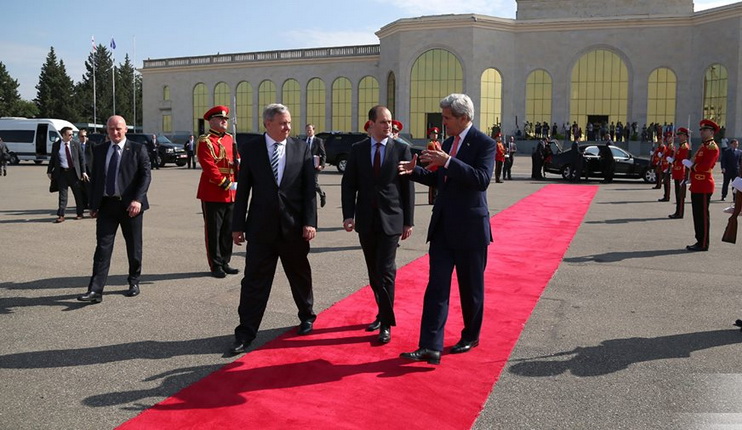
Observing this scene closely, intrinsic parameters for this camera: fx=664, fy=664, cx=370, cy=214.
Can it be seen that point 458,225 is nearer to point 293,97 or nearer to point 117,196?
point 117,196

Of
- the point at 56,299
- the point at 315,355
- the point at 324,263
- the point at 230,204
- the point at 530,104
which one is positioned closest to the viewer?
the point at 315,355

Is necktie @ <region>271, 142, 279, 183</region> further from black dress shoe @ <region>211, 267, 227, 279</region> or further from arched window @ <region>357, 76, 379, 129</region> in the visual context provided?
arched window @ <region>357, 76, 379, 129</region>

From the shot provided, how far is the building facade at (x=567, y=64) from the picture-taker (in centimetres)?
5066

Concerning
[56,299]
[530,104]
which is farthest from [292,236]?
[530,104]

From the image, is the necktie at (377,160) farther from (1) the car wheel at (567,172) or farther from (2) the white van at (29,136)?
(2) the white van at (29,136)

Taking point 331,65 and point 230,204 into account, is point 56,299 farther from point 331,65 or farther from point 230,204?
point 331,65

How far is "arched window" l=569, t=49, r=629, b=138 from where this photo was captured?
53344mm

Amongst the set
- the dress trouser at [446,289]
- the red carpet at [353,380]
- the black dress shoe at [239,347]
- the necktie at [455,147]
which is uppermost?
the necktie at [455,147]

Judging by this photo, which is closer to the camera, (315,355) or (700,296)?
(315,355)

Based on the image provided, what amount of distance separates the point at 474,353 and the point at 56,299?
14.1ft

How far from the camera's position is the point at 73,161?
1352 cm

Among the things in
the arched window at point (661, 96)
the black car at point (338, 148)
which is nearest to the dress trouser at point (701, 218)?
the black car at point (338, 148)

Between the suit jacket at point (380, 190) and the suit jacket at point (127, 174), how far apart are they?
7.80ft

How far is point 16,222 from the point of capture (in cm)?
1292
